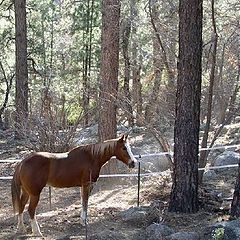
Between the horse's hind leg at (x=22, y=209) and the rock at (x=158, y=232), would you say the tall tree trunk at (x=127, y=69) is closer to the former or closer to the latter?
the horse's hind leg at (x=22, y=209)

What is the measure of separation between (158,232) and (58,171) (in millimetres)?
1841

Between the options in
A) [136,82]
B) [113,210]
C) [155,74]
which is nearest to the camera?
[113,210]

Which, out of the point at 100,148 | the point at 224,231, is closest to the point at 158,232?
the point at 224,231

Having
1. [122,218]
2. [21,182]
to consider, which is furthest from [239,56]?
[21,182]

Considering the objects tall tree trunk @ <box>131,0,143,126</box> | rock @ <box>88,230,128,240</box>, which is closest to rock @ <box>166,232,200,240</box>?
rock @ <box>88,230,128,240</box>

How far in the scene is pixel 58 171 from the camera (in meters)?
7.60

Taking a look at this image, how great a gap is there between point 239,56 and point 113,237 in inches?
268

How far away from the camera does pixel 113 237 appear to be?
6.71 m

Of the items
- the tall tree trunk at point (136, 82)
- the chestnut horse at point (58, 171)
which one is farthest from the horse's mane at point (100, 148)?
the tall tree trunk at point (136, 82)

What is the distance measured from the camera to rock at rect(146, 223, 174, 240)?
6.51 meters

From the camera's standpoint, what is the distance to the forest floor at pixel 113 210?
7332mm

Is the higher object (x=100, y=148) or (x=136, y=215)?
(x=100, y=148)

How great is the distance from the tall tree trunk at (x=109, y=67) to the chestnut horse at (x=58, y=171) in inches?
144

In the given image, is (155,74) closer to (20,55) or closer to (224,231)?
(224,231)
